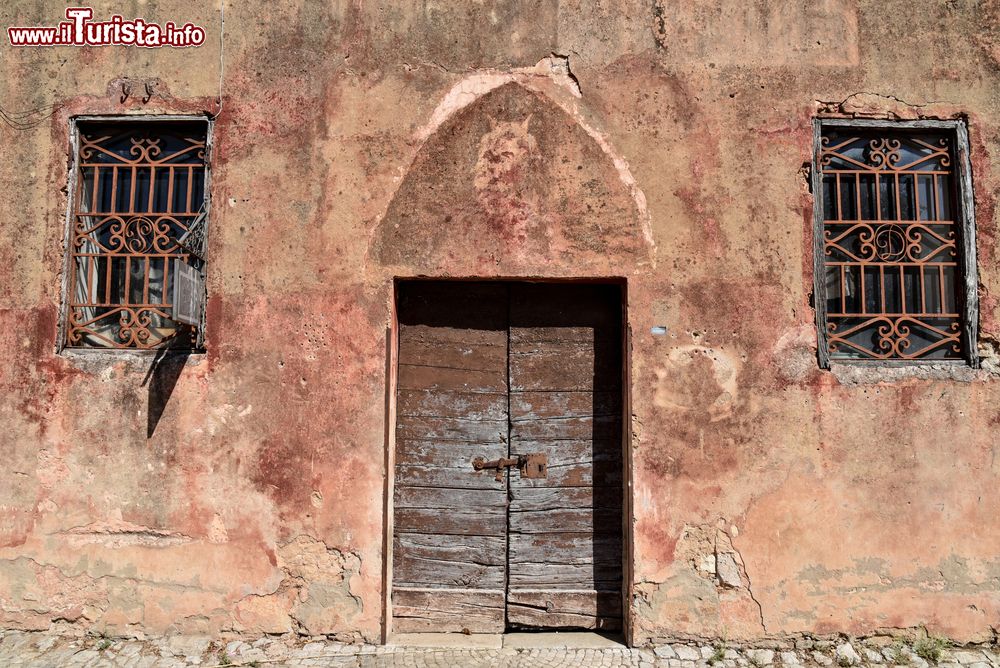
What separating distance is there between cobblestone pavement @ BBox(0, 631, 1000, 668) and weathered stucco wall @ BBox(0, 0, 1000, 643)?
99 mm

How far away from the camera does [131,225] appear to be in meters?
4.38

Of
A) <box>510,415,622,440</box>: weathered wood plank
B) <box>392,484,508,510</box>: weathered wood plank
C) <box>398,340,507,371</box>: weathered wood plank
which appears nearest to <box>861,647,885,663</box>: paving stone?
<box>510,415,622,440</box>: weathered wood plank

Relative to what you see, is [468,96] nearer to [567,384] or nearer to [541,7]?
[541,7]

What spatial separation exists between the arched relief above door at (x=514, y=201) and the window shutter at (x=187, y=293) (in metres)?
0.97

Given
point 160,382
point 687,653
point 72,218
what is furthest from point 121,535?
point 687,653

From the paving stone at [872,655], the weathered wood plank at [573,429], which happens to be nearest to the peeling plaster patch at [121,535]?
the weathered wood plank at [573,429]

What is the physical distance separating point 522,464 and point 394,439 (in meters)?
0.75

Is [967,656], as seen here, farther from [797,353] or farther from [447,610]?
[447,610]

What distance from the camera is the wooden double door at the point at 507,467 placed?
14.1 ft

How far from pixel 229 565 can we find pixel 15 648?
3.94 feet

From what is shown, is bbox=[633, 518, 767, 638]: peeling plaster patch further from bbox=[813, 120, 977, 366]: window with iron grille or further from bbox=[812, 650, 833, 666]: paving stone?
bbox=[813, 120, 977, 366]: window with iron grille

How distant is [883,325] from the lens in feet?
13.8

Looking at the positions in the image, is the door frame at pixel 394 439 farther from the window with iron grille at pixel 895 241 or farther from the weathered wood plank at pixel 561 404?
the window with iron grille at pixel 895 241

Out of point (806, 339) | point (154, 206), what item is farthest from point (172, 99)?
point (806, 339)
